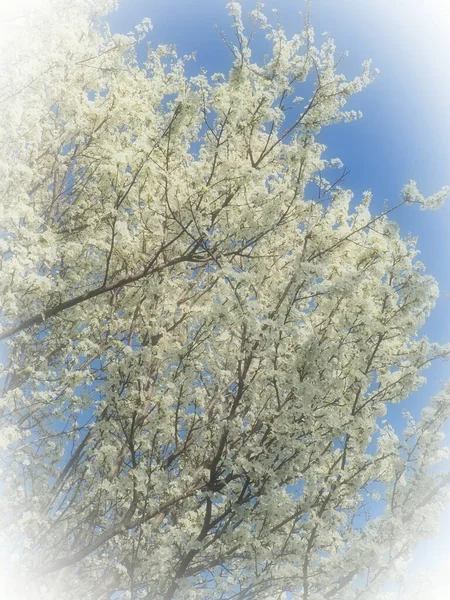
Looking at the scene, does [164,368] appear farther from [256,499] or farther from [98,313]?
[256,499]

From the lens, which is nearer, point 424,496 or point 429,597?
point 429,597

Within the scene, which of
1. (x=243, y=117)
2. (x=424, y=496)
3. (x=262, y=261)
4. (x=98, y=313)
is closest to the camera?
(x=424, y=496)

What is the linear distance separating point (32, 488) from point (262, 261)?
560 cm

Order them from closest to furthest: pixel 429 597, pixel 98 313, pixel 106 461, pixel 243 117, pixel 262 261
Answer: pixel 429 597 → pixel 243 117 → pixel 106 461 → pixel 262 261 → pixel 98 313

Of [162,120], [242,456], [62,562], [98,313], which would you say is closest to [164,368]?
[98,313]

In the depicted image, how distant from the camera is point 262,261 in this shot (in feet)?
24.6

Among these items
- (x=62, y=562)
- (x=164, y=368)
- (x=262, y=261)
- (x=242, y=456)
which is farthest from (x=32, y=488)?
(x=262, y=261)

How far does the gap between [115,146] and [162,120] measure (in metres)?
1.22

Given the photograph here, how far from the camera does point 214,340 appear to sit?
6.71 meters

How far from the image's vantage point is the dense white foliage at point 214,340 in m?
5.48

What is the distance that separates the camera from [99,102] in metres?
8.51

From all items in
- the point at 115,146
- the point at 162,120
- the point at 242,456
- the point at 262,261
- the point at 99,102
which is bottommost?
the point at 242,456

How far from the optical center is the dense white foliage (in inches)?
216

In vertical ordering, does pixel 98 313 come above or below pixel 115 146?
below
